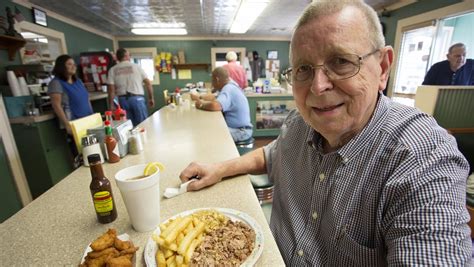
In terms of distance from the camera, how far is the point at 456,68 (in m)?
2.96

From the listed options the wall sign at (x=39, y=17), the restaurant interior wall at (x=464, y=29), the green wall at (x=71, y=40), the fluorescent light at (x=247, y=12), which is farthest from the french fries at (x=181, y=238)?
the restaurant interior wall at (x=464, y=29)

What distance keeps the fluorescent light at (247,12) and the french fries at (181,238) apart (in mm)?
3705

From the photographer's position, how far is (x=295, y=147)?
97 cm

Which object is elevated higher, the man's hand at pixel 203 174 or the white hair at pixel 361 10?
the white hair at pixel 361 10

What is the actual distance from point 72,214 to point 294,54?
956mm


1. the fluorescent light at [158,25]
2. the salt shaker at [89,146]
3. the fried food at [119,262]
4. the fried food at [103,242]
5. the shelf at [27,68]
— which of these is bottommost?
the fried food at [119,262]

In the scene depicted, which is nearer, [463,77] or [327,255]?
[327,255]

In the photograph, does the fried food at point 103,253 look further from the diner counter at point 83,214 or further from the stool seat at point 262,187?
the stool seat at point 262,187

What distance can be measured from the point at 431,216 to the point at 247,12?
4478 millimetres

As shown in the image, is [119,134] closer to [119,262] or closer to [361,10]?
[119,262]

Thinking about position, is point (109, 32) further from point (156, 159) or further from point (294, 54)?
point (294, 54)

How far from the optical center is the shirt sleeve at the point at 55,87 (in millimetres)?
2617

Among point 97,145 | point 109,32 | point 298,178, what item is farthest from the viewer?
point 109,32

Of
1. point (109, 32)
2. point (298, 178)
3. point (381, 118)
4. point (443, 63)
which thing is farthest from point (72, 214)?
point (109, 32)
